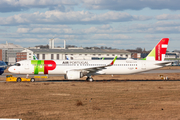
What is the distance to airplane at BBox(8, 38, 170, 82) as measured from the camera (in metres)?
47.8

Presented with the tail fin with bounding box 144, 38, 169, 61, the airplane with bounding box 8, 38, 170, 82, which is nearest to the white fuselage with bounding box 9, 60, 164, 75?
the airplane with bounding box 8, 38, 170, 82

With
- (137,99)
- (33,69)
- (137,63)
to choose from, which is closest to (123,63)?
(137,63)

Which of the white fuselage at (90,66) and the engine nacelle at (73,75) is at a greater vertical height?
the white fuselage at (90,66)

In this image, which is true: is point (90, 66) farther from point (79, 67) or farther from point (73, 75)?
point (73, 75)

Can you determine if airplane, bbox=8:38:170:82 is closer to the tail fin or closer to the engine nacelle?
the engine nacelle

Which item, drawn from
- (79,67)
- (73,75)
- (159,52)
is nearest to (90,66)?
(79,67)

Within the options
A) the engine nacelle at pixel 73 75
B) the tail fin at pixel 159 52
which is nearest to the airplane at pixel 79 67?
the engine nacelle at pixel 73 75

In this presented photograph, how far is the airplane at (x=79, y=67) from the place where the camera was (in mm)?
A: 47781

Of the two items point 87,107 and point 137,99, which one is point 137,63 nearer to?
point 137,99

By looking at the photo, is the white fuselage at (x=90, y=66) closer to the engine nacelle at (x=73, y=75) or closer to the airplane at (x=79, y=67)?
the airplane at (x=79, y=67)

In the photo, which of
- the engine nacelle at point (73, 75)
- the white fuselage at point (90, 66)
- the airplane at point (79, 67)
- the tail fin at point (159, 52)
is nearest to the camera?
the engine nacelle at point (73, 75)

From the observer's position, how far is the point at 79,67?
4888cm

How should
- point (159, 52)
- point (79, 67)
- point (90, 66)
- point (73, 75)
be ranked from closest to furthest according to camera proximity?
point (73, 75), point (79, 67), point (90, 66), point (159, 52)

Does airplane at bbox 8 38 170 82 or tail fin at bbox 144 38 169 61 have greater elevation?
tail fin at bbox 144 38 169 61
